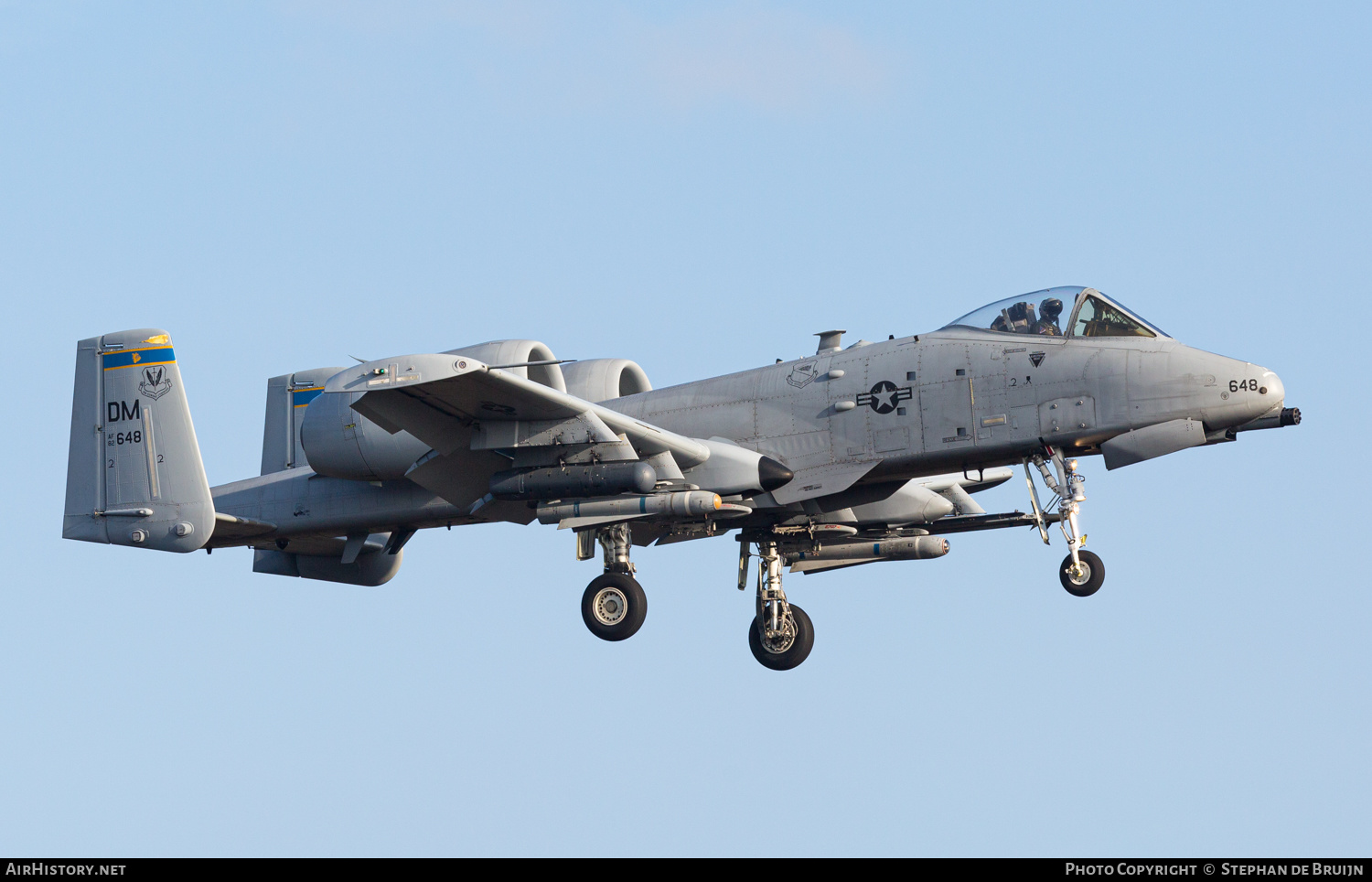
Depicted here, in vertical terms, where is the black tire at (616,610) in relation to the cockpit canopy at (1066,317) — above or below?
below

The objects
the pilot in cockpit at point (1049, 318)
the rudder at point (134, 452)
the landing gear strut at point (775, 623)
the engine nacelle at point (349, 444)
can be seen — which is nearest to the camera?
the pilot in cockpit at point (1049, 318)

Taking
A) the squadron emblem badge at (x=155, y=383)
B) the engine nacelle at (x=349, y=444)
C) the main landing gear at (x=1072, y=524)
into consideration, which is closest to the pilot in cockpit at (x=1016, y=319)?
the main landing gear at (x=1072, y=524)

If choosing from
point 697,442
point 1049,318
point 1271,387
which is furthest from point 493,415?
point 1271,387

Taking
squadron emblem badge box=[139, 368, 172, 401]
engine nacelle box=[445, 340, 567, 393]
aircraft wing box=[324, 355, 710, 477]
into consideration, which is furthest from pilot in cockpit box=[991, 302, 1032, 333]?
squadron emblem badge box=[139, 368, 172, 401]

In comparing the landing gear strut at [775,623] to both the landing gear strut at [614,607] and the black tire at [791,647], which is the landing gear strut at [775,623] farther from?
the landing gear strut at [614,607]

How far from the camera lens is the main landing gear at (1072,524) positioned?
1988 centimetres

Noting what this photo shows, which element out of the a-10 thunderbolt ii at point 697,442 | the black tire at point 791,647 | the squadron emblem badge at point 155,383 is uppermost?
the squadron emblem badge at point 155,383

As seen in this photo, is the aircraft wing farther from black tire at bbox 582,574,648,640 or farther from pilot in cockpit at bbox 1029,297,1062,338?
pilot in cockpit at bbox 1029,297,1062,338

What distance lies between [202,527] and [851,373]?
27.4 feet

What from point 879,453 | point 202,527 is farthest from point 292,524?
point 879,453

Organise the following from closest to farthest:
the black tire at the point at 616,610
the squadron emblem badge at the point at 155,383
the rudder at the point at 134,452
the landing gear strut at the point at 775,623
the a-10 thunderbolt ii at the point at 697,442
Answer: the a-10 thunderbolt ii at the point at 697,442
the black tire at the point at 616,610
the rudder at the point at 134,452
the squadron emblem badge at the point at 155,383
the landing gear strut at the point at 775,623

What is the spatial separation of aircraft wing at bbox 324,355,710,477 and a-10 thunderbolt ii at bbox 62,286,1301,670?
1.1 inches

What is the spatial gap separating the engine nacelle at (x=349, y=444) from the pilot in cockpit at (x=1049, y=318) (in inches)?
294

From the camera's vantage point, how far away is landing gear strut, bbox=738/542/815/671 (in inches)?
903
